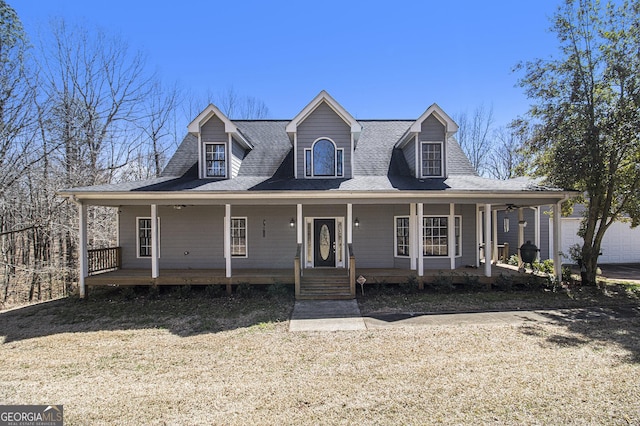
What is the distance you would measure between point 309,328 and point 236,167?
724 centimetres

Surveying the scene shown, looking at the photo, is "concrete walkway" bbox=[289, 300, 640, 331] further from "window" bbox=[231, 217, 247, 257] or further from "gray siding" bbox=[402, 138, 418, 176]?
"gray siding" bbox=[402, 138, 418, 176]

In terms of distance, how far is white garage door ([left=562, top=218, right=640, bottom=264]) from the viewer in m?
16.1

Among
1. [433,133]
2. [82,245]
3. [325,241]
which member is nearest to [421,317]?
[325,241]

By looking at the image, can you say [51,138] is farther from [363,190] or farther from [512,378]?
[512,378]

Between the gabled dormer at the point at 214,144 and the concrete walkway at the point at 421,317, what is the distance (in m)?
6.08

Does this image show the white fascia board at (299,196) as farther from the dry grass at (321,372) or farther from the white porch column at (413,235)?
the dry grass at (321,372)

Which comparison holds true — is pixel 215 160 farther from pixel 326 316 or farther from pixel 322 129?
pixel 326 316

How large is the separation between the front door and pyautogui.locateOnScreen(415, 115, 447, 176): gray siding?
13.0ft

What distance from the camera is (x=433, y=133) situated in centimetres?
1193

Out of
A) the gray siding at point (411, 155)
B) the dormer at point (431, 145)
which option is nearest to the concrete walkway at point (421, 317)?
the dormer at point (431, 145)

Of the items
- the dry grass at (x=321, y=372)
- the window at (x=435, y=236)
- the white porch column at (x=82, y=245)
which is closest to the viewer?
the dry grass at (x=321, y=372)

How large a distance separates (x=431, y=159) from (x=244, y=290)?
8017 mm

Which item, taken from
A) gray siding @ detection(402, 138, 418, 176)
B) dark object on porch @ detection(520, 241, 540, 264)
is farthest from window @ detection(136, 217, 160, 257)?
dark object on porch @ detection(520, 241, 540, 264)

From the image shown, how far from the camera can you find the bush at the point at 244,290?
10062 mm
